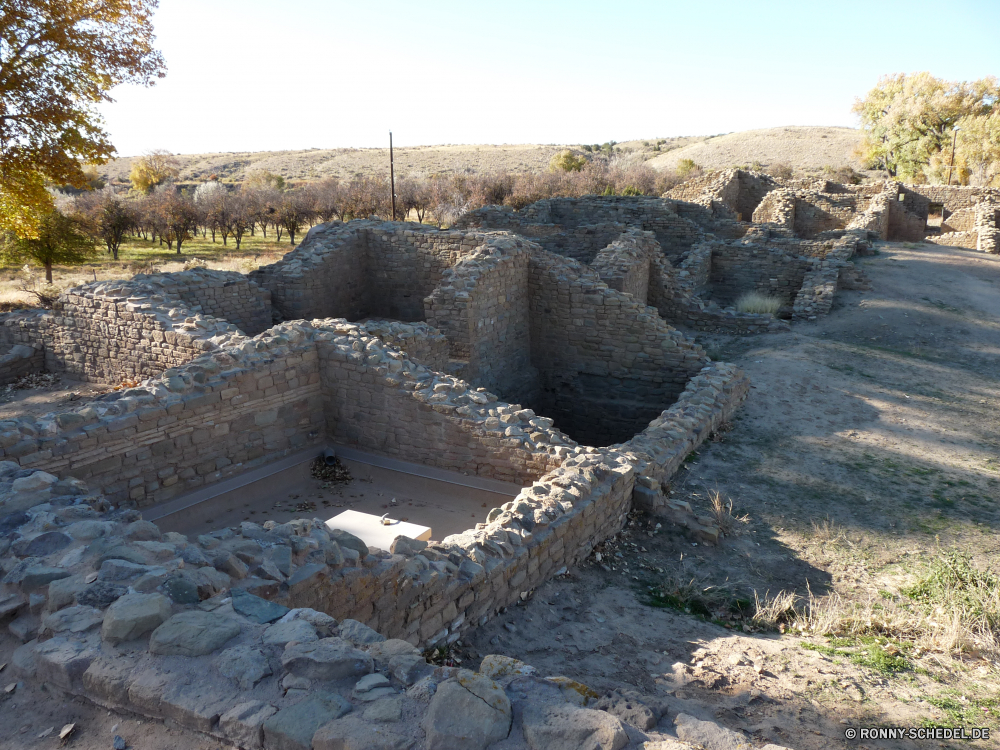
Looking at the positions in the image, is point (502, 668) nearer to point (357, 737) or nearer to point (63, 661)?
point (357, 737)

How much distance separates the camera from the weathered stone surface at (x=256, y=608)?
298cm

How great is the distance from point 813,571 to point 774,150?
62.5 meters

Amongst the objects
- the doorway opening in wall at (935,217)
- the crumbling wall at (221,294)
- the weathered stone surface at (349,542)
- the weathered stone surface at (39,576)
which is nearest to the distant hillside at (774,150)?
the doorway opening in wall at (935,217)

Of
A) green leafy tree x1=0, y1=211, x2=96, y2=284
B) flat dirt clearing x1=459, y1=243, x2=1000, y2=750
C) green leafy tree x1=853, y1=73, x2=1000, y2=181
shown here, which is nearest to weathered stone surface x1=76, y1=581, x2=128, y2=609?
flat dirt clearing x1=459, y1=243, x2=1000, y2=750

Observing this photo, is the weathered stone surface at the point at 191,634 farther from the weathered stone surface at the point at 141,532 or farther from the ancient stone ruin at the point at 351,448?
the weathered stone surface at the point at 141,532

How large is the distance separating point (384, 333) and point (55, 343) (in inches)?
202

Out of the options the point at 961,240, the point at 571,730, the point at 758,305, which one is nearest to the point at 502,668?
the point at 571,730

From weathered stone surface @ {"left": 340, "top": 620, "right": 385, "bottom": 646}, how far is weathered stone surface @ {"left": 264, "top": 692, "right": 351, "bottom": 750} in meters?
0.46

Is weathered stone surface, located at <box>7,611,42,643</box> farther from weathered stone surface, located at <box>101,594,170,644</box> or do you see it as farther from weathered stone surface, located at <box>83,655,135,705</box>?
weathered stone surface, located at <box>83,655,135,705</box>

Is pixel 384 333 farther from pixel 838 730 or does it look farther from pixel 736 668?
pixel 838 730

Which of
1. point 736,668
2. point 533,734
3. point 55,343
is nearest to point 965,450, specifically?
point 736,668

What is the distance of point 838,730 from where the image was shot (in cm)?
332

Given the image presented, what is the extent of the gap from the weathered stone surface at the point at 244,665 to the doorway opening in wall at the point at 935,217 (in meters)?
26.7

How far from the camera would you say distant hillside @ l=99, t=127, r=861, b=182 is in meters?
56.7
